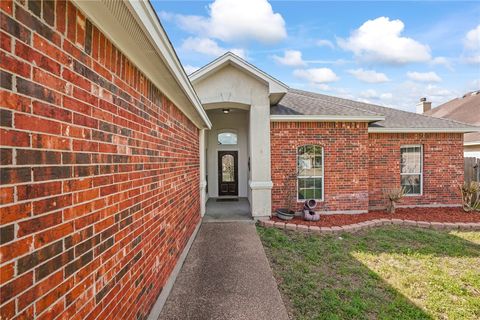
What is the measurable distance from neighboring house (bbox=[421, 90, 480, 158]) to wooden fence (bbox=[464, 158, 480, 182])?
4147mm

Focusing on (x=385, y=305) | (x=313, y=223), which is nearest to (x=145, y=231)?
(x=385, y=305)

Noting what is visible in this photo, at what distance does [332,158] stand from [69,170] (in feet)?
27.4

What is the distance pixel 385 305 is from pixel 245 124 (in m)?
9.36

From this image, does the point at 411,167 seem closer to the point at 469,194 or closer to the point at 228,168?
the point at 469,194

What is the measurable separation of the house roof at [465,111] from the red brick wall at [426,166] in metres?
6.56

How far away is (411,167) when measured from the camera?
391 inches

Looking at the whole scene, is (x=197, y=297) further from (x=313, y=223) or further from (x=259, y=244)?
(x=313, y=223)

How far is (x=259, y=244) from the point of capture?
239 inches

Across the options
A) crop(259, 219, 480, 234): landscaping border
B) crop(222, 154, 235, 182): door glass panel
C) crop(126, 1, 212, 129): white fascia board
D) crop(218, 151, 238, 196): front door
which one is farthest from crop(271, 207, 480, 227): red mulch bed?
crop(126, 1, 212, 129): white fascia board

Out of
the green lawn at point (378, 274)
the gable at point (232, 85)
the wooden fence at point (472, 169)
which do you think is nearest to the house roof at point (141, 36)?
the green lawn at point (378, 274)

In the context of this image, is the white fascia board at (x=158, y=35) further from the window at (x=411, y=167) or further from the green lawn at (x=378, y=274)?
the window at (x=411, y=167)

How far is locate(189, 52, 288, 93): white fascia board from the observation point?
786 cm

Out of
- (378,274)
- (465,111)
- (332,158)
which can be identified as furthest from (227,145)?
(465,111)

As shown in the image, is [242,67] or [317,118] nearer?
[242,67]
